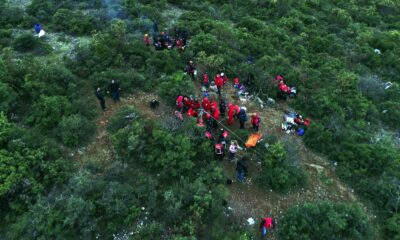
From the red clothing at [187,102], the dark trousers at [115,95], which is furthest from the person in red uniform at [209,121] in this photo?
the dark trousers at [115,95]

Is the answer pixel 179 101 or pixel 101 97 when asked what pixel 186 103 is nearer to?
pixel 179 101

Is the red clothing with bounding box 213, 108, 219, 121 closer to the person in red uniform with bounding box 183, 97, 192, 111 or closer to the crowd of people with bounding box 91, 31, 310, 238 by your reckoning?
the crowd of people with bounding box 91, 31, 310, 238

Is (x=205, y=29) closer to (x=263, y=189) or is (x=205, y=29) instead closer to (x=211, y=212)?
(x=263, y=189)

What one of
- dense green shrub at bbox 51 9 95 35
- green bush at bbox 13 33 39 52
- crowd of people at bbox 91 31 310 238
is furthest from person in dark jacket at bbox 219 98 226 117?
green bush at bbox 13 33 39 52

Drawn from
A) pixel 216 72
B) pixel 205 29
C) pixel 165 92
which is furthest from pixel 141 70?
pixel 205 29

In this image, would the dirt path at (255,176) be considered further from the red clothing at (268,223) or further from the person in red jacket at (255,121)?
the red clothing at (268,223)

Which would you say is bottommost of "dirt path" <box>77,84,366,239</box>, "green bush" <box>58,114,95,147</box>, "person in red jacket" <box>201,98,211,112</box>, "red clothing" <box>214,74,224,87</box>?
"dirt path" <box>77,84,366,239</box>

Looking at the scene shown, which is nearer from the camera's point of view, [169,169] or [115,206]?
[115,206]
